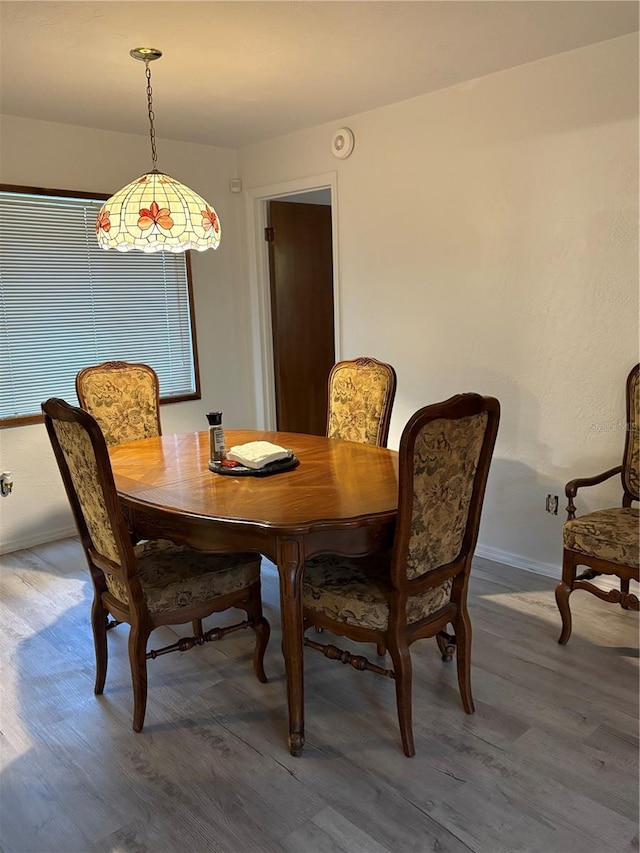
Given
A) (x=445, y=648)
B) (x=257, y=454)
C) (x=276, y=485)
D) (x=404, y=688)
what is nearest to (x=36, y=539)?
(x=257, y=454)

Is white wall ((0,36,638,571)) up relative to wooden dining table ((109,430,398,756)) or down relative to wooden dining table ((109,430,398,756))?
up

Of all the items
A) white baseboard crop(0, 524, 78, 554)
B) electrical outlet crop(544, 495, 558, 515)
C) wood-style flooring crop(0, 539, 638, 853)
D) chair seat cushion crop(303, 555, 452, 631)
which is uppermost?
chair seat cushion crop(303, 555, 452, 631)

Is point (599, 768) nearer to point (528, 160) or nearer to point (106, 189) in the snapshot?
point (528, 160)

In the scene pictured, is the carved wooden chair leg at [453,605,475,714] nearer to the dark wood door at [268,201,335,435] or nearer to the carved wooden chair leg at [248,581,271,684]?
the carved wooden chair leg at [248,581,271,684]

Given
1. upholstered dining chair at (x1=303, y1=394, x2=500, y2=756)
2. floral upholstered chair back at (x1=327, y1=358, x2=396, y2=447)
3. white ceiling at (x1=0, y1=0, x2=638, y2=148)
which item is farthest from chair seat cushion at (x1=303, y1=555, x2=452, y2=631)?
white ceiling at (x1=0, y1=0, x2=638, y2=148)

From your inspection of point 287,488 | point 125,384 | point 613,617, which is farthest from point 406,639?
point 125,384

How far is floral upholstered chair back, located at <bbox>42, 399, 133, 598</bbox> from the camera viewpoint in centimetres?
199

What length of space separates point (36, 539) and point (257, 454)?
2118mm

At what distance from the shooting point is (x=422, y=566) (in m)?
2.02

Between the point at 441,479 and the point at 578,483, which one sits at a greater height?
the point at 441,479

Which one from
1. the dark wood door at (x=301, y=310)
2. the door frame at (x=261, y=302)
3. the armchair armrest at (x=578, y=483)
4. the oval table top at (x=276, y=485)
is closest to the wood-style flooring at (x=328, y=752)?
the armchair armrest at (x=578, y=483)

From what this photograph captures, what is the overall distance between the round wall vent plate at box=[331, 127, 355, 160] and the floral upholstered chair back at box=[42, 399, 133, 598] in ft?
8.45

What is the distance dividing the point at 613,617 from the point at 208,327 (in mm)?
3183

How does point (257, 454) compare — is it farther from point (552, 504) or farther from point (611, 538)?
point (552, 504)
